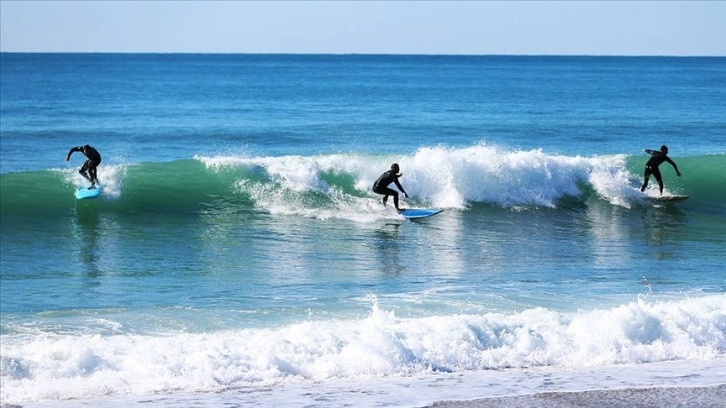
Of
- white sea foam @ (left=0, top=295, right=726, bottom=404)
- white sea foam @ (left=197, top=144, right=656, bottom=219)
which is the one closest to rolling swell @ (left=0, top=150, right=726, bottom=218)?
white sea foam @ (left=197, top=144, right=656, bottom=219)

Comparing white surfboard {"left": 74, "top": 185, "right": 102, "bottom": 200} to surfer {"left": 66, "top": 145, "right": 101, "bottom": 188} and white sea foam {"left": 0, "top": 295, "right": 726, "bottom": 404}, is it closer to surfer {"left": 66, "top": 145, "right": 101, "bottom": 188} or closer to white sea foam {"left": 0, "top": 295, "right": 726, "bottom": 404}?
surfer {"left": 66, "top": 145, "right": 101, "bottom": 188}

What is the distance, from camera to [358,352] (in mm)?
9312

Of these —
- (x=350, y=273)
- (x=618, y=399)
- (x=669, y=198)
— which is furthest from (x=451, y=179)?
(x=618, y=399)

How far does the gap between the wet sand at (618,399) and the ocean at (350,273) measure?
0.25 meters

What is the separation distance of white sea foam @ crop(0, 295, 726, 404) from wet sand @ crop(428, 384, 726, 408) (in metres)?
1.21

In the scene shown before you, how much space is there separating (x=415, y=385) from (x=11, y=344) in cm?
479

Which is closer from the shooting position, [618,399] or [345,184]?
[618,399]

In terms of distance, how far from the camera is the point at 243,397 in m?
7.96

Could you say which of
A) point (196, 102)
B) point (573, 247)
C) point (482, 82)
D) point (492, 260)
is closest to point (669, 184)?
point (573, 247)

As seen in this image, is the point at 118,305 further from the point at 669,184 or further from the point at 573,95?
the point at 573,95

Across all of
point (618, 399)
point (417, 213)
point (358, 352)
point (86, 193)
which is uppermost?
point (86, 193)

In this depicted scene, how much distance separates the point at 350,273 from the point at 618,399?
25.8 ft

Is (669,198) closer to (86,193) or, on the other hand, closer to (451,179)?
(451,179)

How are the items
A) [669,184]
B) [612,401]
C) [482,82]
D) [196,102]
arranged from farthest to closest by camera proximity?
[482,82], [196,102], [669,184], [612,401]
